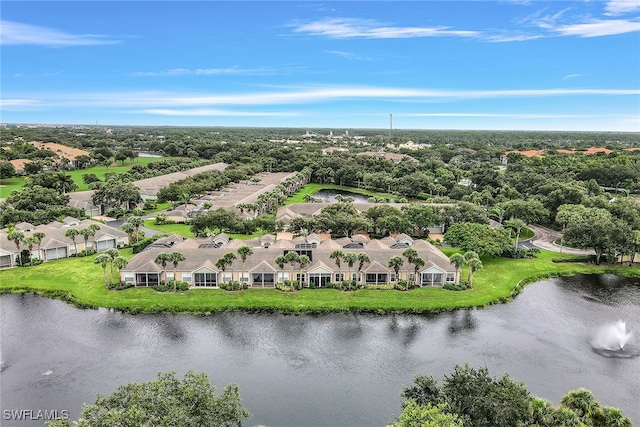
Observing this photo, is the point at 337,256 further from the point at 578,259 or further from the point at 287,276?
the point at 578,259

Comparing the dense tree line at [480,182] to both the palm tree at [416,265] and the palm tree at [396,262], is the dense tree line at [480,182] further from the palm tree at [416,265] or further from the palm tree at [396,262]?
Answer: the palm tree at [396,262]

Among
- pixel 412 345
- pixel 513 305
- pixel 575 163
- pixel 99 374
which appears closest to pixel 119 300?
pixel 99 374

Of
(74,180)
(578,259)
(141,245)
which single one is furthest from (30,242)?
(74,180)

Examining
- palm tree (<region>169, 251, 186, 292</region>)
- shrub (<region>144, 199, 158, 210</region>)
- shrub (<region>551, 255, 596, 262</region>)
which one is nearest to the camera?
palm tree (<region>169, 251, 186, 292</region>)

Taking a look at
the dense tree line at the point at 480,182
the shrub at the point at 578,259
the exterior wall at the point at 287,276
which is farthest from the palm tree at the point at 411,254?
the shrub at the point at 578,259

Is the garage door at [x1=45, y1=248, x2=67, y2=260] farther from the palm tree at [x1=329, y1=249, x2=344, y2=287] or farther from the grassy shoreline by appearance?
the palm tree at [x1=329, y1=249, x2=344, y2=287]

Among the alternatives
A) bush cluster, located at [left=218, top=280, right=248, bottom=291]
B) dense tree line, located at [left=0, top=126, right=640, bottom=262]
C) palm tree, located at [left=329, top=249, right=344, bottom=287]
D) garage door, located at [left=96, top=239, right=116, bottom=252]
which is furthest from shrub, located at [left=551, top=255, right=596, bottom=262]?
garage door, located at [left=96, top=239, right=116, bottom=252]
